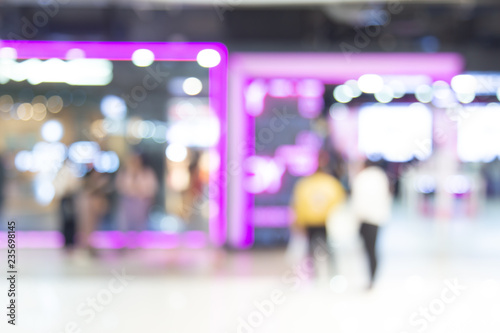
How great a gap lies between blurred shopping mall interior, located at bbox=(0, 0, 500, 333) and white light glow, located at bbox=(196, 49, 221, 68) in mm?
16

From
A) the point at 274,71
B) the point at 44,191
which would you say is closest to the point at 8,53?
the point at 44,191

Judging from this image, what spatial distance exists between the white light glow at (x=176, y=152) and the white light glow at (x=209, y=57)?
136 centimetres

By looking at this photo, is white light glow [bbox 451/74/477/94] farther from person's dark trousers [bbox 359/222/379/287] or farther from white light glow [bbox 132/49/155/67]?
white light glow [bbox 132/49/155/67]

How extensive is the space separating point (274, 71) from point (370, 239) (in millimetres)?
3194

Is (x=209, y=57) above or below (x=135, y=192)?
above

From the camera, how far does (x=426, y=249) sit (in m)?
8.10

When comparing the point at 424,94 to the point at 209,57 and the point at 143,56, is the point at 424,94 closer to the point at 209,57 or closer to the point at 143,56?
the point at 209,57

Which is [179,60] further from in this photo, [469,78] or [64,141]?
[469,78]

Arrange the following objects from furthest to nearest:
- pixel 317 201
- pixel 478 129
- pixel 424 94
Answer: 1. pixel 424 94
2. pixel 478 129
3. pixel 317 201

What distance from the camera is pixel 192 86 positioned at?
26.3 ft

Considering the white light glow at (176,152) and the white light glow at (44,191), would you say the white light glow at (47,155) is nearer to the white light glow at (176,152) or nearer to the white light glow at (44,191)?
the white light glow at (44,191)

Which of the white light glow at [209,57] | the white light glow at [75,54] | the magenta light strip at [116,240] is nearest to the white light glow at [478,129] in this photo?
the white light glow at [209,57]

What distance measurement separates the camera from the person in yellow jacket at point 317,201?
5332 mm

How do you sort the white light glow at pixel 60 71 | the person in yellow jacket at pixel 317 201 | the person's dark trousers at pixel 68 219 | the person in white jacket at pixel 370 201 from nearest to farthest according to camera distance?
the person in white jacket at pixel 370 201
the person in yellow jacket at pixel 317 201
the person's dark trousers at pixel 68 219
the white light glow at pixel 60 71
